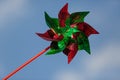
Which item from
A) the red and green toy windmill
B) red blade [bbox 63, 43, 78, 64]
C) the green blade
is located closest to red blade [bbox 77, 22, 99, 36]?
the red and green toy windmill

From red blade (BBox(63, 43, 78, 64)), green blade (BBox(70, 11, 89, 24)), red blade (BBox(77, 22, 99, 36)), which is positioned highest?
green blade (BBox(70, 11, 89, 24))

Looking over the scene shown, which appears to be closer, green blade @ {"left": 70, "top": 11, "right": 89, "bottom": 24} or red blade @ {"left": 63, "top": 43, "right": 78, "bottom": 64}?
red blade @ {"left": 63, "top": 43, "right": 78, "bottom": 64}

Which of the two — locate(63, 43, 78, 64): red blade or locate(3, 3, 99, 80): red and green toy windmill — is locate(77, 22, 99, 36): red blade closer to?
locate(3, 3, 99, 80): red and green toy windmill

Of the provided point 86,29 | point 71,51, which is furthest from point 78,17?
point 71,51

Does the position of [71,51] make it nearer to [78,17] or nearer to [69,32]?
[69,32]

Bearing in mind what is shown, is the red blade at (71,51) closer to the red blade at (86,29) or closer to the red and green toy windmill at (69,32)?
the red and green toy windmill at (69,32)

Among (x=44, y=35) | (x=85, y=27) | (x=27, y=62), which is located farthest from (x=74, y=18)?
(x=27, y=62)

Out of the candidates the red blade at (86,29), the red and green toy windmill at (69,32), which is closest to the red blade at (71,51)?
the red and green toy windmill at (69,32)

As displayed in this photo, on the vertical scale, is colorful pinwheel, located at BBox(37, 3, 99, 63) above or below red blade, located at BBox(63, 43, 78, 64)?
above
